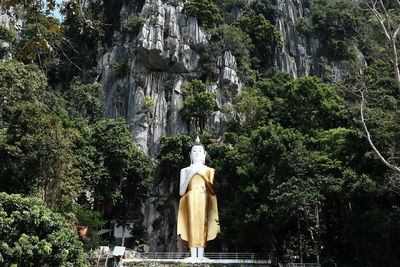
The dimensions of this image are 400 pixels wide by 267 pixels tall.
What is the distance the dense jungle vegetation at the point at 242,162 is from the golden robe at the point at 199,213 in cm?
55

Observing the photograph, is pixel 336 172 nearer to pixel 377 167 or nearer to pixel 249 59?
pixel 377 167

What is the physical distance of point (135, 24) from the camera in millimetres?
28625

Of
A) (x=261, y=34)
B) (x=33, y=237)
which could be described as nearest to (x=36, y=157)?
(x=33, y=237)

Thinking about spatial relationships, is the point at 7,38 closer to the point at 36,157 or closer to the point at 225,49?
the point at 225,49

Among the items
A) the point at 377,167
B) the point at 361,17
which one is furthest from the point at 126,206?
the point at 361,17

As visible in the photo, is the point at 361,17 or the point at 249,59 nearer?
the point at 249,59

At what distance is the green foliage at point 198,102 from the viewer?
25.0m

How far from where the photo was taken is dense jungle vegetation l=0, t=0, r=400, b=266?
9.21 meters

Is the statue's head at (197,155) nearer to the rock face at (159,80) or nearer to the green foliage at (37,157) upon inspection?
the rock face at (159,80)

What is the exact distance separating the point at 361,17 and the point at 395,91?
34.7ft

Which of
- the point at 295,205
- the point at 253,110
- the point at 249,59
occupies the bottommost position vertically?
the point at 295,205

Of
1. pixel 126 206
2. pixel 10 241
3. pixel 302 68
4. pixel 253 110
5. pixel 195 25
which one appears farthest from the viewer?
pixel 302 68

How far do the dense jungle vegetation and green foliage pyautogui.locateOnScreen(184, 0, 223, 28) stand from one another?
2.19 metres

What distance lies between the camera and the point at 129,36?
29.8 meters
